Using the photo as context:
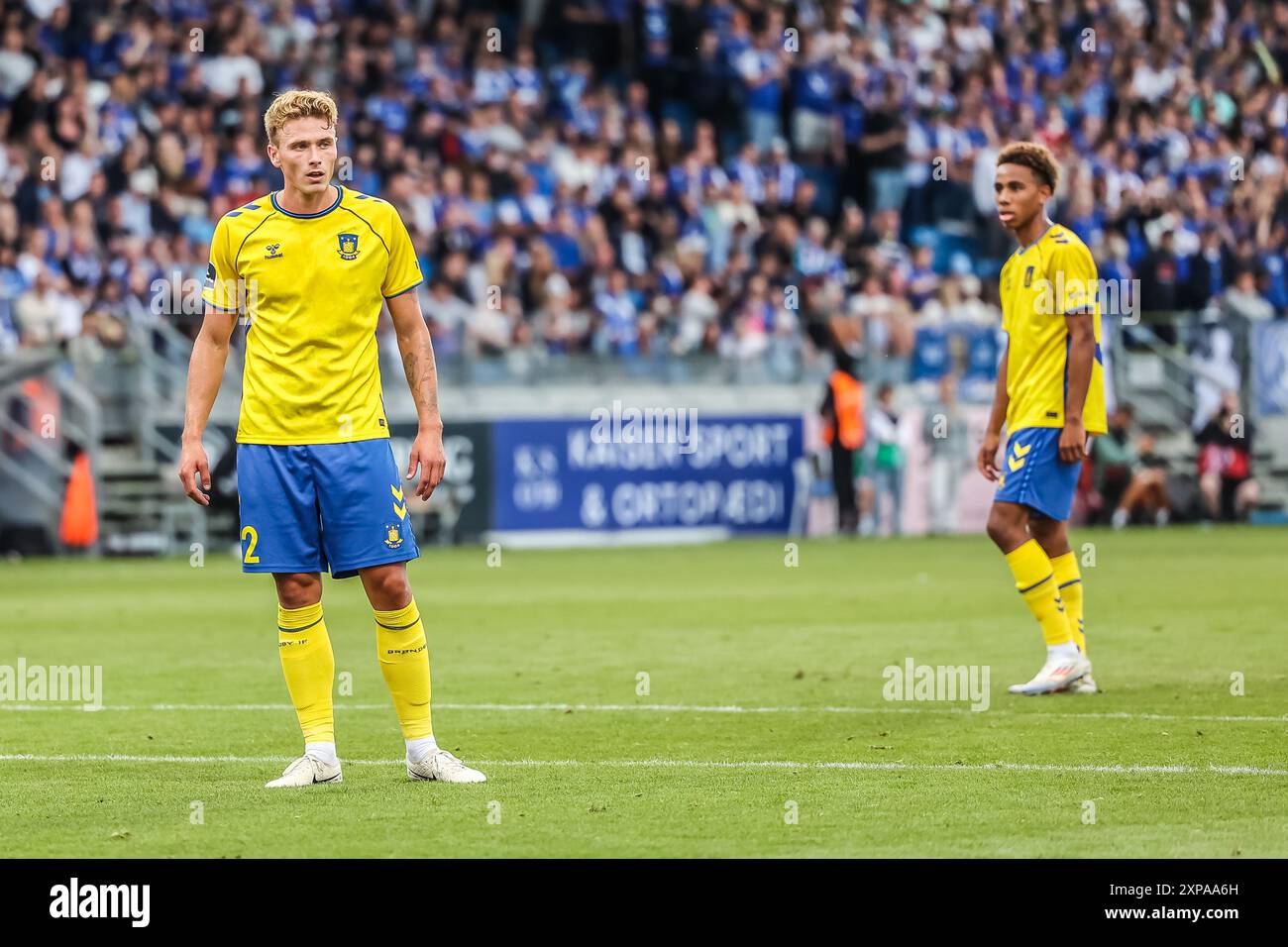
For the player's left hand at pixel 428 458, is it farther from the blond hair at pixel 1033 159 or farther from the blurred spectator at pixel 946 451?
the blurred spectator at pixel 946 451

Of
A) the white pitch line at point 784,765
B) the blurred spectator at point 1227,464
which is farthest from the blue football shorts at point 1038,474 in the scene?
the blurred spectator at point 1227,464

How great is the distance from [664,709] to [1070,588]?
235 centimetres

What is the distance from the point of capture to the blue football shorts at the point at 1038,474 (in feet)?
35.4

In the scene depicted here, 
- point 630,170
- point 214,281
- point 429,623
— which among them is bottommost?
point 429,623

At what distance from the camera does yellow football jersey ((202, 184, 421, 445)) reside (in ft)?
25.5

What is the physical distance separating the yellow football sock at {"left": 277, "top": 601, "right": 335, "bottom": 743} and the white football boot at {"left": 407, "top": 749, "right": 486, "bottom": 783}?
344 millimetres

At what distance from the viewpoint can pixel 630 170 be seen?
1115 inches

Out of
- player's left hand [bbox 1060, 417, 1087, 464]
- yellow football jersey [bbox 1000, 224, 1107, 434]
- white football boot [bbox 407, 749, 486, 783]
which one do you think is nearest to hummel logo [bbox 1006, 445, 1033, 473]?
yellow football jersey [bbox 1000, 224, 1107, 434]

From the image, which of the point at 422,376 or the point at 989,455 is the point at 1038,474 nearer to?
the point at 989,455

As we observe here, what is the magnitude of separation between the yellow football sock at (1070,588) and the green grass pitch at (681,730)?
1.01 ft

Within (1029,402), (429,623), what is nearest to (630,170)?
(429,623)

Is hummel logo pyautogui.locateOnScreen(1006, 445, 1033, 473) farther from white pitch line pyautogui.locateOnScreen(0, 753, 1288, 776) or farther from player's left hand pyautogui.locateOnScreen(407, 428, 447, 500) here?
player's left hand pyautogui.locateOnScreen(407, 428, 447, 500)
